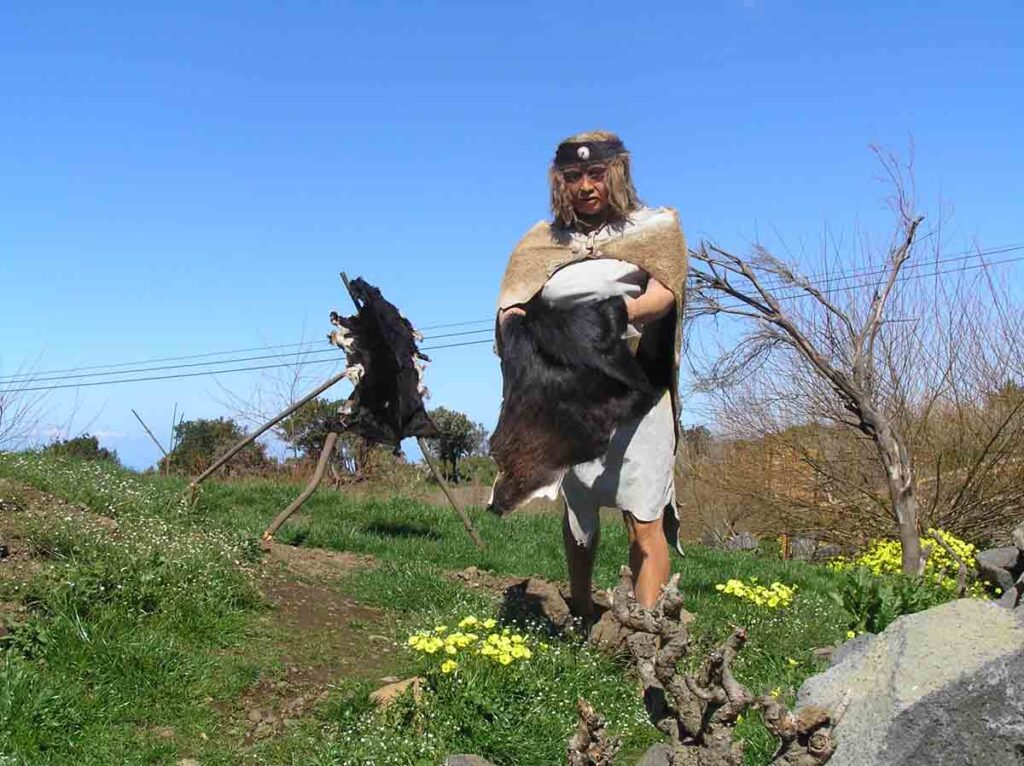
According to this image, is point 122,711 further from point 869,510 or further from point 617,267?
point 869,510

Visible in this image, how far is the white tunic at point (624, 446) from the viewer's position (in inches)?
166

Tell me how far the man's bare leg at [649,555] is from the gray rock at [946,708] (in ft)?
4.76

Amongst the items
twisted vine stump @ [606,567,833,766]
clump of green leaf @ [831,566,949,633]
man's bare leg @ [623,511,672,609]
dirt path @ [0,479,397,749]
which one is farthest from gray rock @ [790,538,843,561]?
twisted vine stump @ [606,567,833,766]

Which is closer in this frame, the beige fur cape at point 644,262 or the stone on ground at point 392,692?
the stone on ground at point 392,692

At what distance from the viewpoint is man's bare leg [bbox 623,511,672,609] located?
14.3 feet

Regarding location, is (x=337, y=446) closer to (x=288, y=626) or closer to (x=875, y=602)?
(x=288, y=626)

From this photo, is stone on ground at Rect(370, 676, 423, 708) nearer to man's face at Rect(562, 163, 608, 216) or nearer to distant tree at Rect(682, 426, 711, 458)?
man's face at Rect(562, 163, 608, 216)

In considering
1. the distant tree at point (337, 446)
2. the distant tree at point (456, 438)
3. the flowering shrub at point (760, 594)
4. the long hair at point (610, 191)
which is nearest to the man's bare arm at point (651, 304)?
the long hair at point (610, 191)

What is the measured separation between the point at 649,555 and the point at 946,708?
1707 mm

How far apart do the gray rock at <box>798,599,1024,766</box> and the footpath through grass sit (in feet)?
2.12

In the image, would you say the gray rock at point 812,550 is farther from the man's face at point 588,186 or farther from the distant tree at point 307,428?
the man's face at point 588,186

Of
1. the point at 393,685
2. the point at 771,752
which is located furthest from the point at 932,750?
the point at 393,685

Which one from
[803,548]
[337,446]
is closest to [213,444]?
[337,446]

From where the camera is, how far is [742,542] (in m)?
14.7
